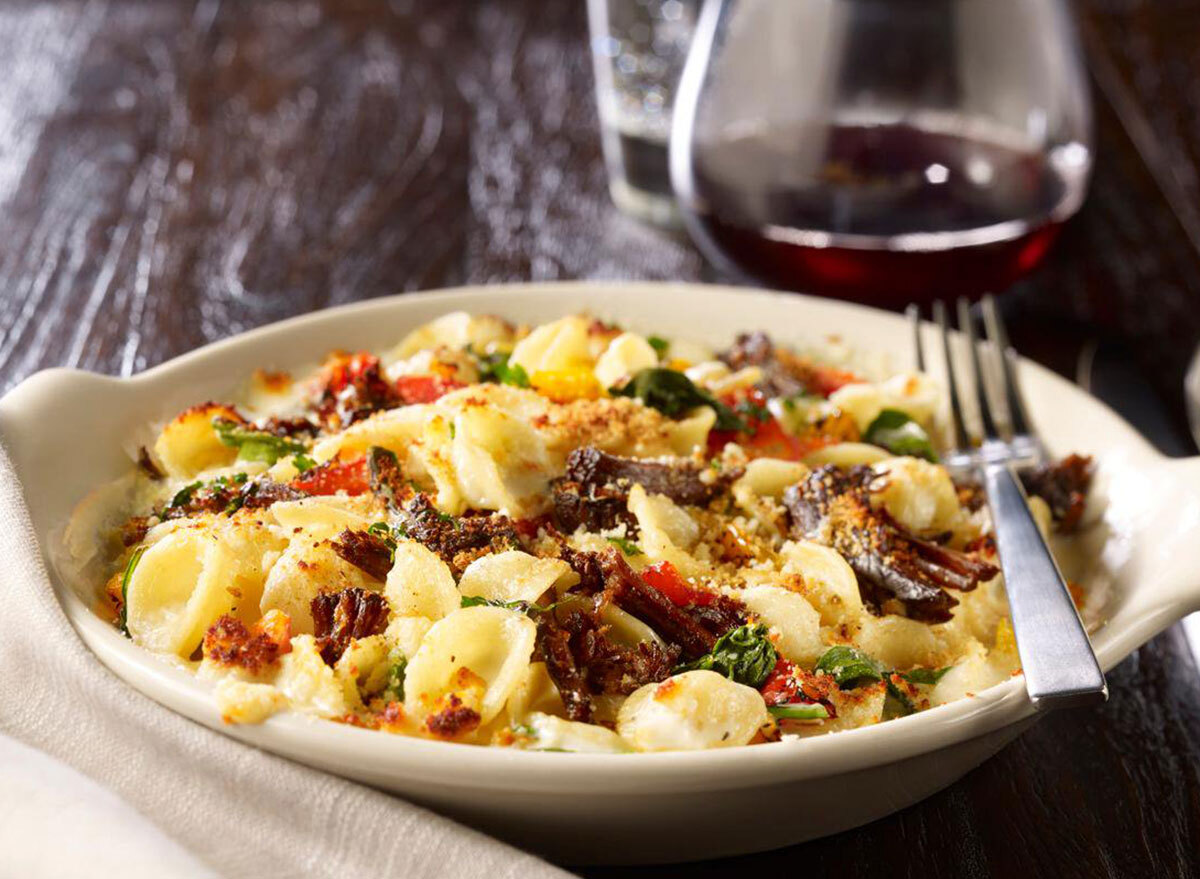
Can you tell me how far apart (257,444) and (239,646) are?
2.65ft

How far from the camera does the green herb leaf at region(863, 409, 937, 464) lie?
3072 millimetres

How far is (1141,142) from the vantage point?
589 centimetres

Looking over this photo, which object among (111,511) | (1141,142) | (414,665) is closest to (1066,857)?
(414,665)

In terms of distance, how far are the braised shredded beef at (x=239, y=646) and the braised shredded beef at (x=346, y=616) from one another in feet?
0.28

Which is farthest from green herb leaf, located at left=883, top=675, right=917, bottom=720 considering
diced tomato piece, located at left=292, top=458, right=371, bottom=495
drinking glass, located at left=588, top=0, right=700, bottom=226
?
drinking glass, located at left=588, top=0, right=700, bottom=226

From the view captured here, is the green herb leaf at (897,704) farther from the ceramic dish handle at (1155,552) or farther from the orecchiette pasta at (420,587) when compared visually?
the orecchiette pasta at (420,587)

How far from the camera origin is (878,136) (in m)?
4.16

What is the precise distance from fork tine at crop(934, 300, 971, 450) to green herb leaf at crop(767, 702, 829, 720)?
124 centimetres

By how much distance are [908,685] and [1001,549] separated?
38 cm

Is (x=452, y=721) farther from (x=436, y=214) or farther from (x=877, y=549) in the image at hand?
(x=436, y=214)

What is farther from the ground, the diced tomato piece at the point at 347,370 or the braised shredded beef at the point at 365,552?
the braised shredded beef at the point at 365,552

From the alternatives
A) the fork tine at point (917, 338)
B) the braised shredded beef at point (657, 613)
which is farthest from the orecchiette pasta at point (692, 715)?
the fork tine at point (917, 338)

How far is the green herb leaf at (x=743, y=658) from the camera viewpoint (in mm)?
2131

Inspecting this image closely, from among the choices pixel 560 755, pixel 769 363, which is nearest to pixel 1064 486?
pixel 769 363
